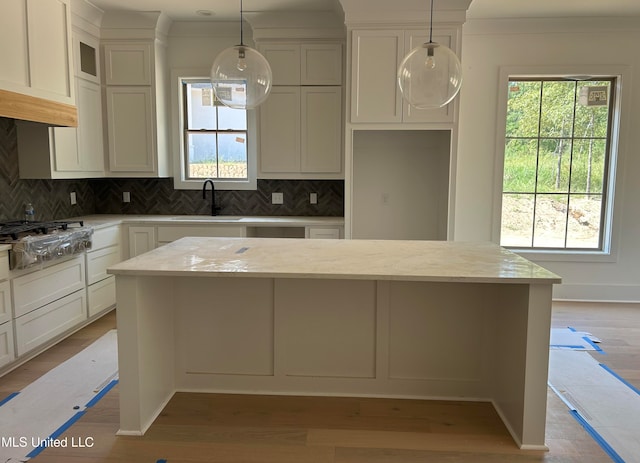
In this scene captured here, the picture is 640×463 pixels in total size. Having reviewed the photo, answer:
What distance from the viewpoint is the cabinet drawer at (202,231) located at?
14.3 feet

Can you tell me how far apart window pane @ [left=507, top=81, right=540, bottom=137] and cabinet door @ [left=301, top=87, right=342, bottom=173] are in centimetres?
169

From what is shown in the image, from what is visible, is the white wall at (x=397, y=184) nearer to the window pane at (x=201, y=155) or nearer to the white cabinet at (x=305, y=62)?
the white cabinet at (x=305, y=62)

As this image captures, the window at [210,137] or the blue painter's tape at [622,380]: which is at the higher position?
the window at [210,137]

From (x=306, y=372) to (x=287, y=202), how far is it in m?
2.51

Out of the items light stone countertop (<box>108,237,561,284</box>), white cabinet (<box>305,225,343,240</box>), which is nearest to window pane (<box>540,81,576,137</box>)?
white cabinet (<box>305,225,343,240</box>)

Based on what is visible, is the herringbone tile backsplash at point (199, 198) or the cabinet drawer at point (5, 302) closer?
the cabinet drawer at point (5, 302)

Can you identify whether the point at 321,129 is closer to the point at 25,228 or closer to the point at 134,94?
the point at 134,94

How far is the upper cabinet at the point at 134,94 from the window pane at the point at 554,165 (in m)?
3.81

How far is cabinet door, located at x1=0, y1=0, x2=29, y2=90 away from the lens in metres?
2.90

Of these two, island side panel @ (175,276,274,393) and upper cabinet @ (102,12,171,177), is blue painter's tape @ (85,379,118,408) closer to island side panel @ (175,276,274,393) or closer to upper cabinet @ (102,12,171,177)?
island side panel @ (175,276,274,393)

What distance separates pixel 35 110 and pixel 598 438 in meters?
3.86

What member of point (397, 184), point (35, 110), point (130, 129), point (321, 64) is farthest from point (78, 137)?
point (397, 184)

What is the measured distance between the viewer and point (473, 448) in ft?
7.17

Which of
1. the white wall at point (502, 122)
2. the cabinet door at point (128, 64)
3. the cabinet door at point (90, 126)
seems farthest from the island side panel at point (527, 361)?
the cabinet door at point (128, 64)
